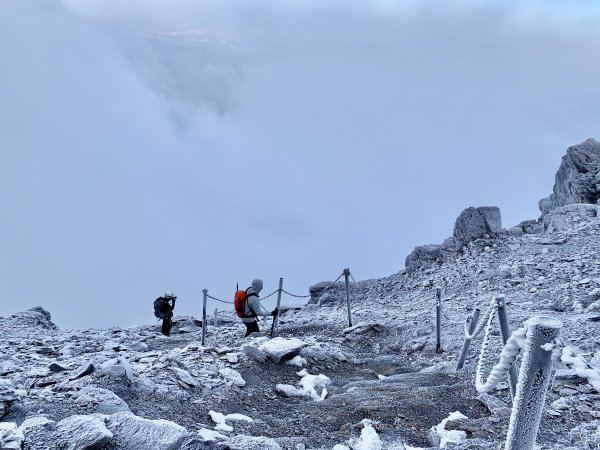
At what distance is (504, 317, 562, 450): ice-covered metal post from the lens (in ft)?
10.5

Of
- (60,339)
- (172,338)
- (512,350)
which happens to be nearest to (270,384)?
(512,350)

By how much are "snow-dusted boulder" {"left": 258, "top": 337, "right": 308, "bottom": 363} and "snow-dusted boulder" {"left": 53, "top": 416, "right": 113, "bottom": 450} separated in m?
4.97

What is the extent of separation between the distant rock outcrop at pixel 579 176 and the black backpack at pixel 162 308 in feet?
61.5

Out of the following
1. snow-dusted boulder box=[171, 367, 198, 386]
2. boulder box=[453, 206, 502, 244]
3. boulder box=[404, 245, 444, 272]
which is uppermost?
boulder box=[453, 206, 502, 244]

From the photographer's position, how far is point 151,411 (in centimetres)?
685

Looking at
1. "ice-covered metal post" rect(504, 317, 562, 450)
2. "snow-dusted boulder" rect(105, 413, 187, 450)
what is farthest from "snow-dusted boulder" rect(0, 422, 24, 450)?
"ice-covered metal post" rect(504, 317, 562, 450)

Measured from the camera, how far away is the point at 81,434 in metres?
4.83

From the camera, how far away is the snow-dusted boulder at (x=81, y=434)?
15.6 ft

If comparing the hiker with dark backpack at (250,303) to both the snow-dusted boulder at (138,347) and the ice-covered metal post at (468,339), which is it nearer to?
the snow-dusted boulder at (138,347)

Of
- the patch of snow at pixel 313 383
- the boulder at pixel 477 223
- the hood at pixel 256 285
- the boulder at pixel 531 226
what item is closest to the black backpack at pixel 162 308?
the hood at pixel 256 285

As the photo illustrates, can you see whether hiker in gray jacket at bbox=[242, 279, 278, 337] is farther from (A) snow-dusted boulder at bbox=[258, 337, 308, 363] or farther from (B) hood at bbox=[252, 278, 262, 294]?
(A) snow-dusted boulder at bbox=[258, 337, 308, 363]

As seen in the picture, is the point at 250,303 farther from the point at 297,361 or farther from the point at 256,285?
the point at 297,361

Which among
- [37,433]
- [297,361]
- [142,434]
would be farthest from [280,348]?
[37,433]

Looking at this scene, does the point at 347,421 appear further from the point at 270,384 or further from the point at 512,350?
the point at 512,350
